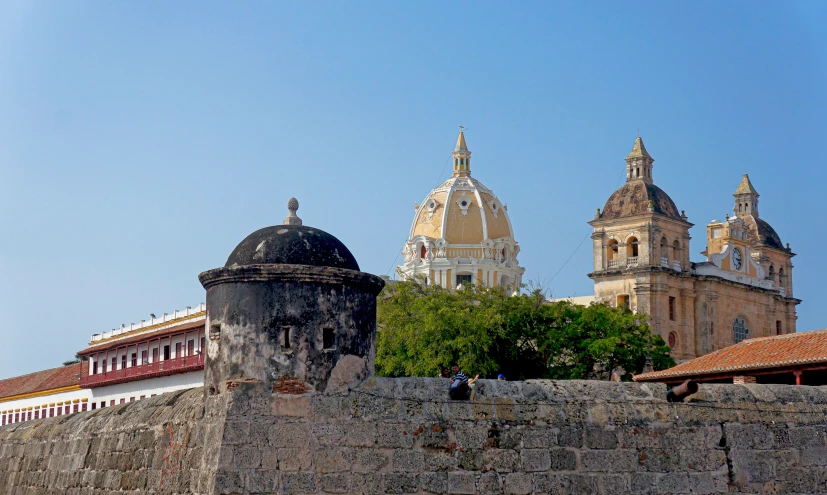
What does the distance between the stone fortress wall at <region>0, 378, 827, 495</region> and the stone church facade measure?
59.7m

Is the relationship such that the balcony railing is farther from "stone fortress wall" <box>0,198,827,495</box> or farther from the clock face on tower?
the clock face on tower

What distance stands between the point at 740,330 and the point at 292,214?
69.9 metres

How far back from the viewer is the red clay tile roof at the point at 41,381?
6353 centimetres

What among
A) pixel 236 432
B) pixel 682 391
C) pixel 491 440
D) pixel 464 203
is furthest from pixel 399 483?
pixel 464 203

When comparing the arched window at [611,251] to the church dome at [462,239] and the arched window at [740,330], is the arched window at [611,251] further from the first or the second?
the church dome at [462,239]

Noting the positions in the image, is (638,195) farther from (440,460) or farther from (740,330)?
(440,460)

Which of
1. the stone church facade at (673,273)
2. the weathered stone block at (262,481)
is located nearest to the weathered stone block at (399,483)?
the weathered stone block at (262,481)

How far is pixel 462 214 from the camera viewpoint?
287 feet

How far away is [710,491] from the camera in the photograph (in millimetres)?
10242

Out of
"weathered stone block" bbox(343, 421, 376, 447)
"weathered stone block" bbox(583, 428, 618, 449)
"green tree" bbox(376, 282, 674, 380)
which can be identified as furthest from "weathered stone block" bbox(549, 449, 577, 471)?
"green tree" bbox(376, 282, 674, 380)

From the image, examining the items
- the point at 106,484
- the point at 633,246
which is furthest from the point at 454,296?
the point at 106,484

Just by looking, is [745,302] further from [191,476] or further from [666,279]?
[191,476]

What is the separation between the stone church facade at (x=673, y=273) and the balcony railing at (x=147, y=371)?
29.3m

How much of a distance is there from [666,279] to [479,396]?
6323 centimetres
